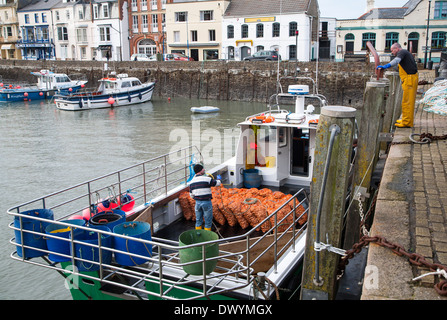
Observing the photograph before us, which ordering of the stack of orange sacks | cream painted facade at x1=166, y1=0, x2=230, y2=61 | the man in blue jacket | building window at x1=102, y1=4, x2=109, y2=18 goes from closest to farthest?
the man in blue jacket, the stack of orange sacks, cream painted facade at x1=166, y1=0, x2=230, y2=61, building window at x1=102, y1=4, x2=109, y2=18

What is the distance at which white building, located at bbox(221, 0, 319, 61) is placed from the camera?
42844mm

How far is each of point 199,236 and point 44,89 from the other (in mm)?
40961

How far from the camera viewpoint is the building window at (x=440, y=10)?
132 ft

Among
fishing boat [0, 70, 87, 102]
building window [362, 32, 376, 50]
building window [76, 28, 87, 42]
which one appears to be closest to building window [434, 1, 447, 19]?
building window [362, 32, 376, 50]

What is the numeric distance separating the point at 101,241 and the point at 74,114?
99.5 ft

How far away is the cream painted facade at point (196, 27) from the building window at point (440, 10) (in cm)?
2084

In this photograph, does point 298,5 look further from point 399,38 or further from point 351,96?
point 351,96

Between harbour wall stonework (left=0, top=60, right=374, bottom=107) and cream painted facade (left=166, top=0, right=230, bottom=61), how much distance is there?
8.76 meters

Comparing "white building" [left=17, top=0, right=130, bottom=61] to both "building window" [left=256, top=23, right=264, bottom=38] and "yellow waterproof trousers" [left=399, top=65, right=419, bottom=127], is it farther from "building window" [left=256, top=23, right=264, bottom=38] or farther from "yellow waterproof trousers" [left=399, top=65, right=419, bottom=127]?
"yellow waterproof trousers" [left=399, top=65, right=419, bottom=127]

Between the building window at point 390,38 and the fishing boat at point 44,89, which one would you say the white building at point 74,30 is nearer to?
the fishing boat at point 44,89

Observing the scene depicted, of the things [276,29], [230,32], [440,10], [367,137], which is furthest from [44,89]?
[367,137]

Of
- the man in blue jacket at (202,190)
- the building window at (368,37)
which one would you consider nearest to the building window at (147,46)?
the building window at (368,37)

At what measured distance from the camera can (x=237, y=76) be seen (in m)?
38.0
